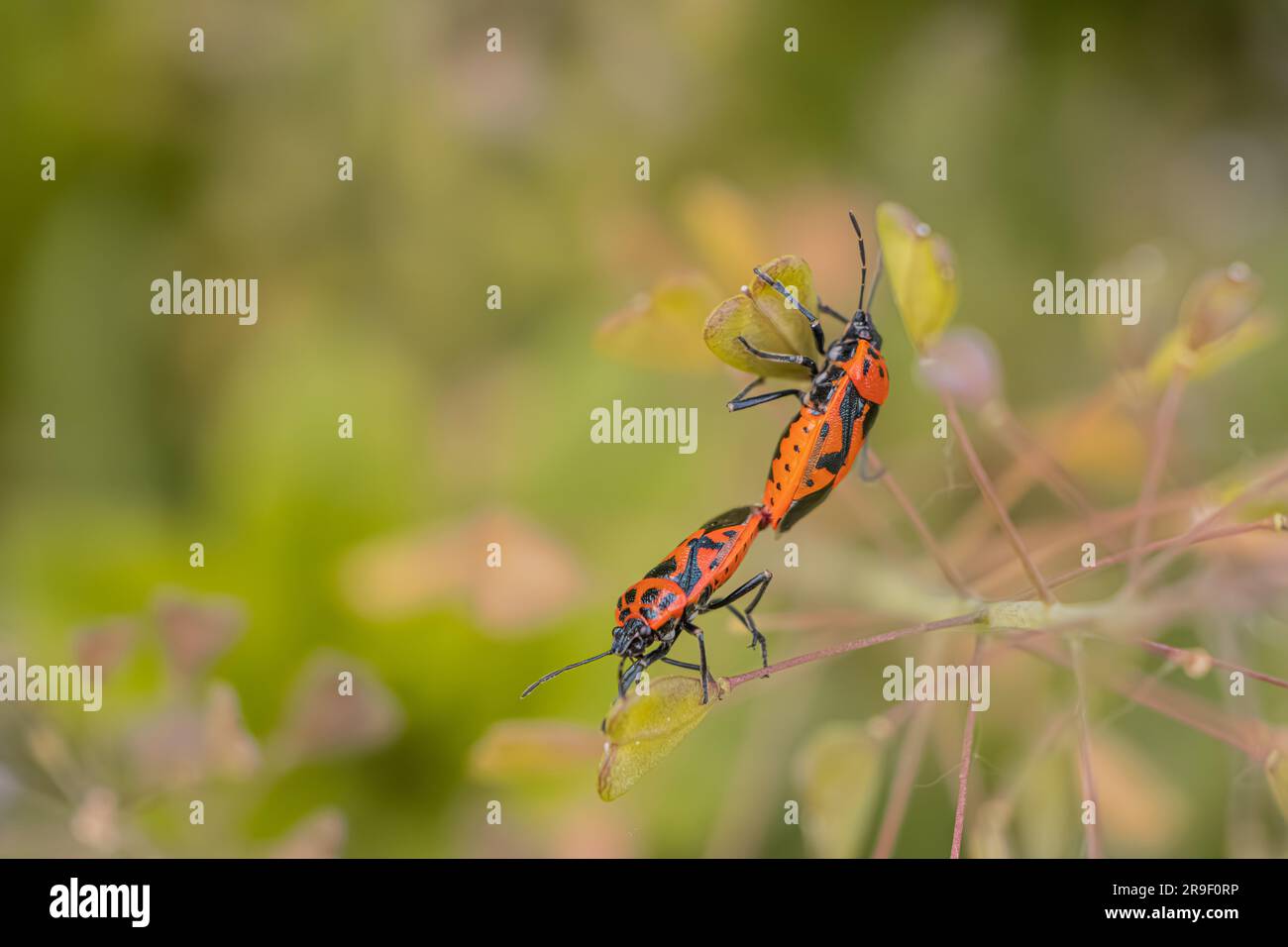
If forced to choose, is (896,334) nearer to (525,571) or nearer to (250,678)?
(525,571)

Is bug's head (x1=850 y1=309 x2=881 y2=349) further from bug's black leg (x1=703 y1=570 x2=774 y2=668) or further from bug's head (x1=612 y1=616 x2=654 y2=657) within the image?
bug's head (x1=612 y1=616 x2=654 y2=657)

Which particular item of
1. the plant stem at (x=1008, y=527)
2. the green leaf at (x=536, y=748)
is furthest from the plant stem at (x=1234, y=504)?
the green leaf at (x=536, y=748)

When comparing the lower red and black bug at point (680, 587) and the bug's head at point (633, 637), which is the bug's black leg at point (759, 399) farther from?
the bug's head at point (633, 637)

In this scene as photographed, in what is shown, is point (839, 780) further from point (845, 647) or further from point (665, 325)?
point (665, 325)

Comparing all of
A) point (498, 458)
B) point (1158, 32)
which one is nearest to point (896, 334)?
point (498, 458)

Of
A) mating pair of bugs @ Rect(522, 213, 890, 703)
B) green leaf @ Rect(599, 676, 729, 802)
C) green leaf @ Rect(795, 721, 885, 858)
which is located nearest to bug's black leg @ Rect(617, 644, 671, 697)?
mating pair of bugs @ Rect(522, 213, 890, 703)

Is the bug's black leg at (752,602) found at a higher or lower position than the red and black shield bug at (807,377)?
lower

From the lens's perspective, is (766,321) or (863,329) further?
(863,329)

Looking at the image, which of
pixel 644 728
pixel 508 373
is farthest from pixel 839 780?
pixel 508 373
